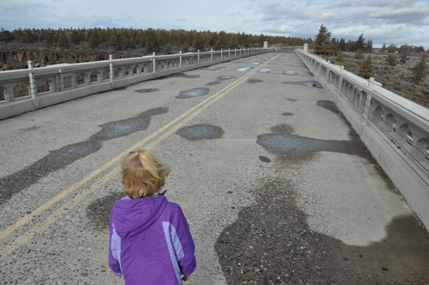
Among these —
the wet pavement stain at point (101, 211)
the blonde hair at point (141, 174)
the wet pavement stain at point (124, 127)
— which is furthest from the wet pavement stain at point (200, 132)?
the blonde hair at point (141, 174)

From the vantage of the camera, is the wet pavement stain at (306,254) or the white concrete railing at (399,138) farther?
the white concrete railing at (399,138)

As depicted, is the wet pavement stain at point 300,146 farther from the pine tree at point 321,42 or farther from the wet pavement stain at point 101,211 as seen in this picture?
the pine tree at point 321,42

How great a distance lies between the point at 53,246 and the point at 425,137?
4328mm

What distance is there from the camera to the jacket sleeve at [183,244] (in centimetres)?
193

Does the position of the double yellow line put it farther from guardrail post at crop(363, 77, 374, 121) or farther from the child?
guardrail post at crop(363, 77, 374, 121)

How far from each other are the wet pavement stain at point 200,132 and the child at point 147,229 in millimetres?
5197

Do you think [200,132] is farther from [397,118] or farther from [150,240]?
[150,240]

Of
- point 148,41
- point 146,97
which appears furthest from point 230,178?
point 148,41

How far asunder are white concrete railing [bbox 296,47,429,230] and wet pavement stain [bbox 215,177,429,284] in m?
0.40

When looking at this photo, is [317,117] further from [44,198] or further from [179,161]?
[44,198]

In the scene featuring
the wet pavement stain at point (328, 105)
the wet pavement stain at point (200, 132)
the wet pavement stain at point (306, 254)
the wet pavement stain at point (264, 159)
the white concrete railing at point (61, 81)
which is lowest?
the wet pavement stain at point (306, 254)

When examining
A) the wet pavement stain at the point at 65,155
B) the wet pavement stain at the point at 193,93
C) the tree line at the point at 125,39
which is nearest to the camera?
the wet pavement stain at the point at 65,155

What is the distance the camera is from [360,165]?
590 centimetres

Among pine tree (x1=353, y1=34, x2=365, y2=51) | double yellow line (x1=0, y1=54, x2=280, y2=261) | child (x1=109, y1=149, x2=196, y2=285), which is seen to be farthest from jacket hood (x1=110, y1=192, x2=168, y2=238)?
pine tree (x1=353, y1=34, x2=365, y2=51)
